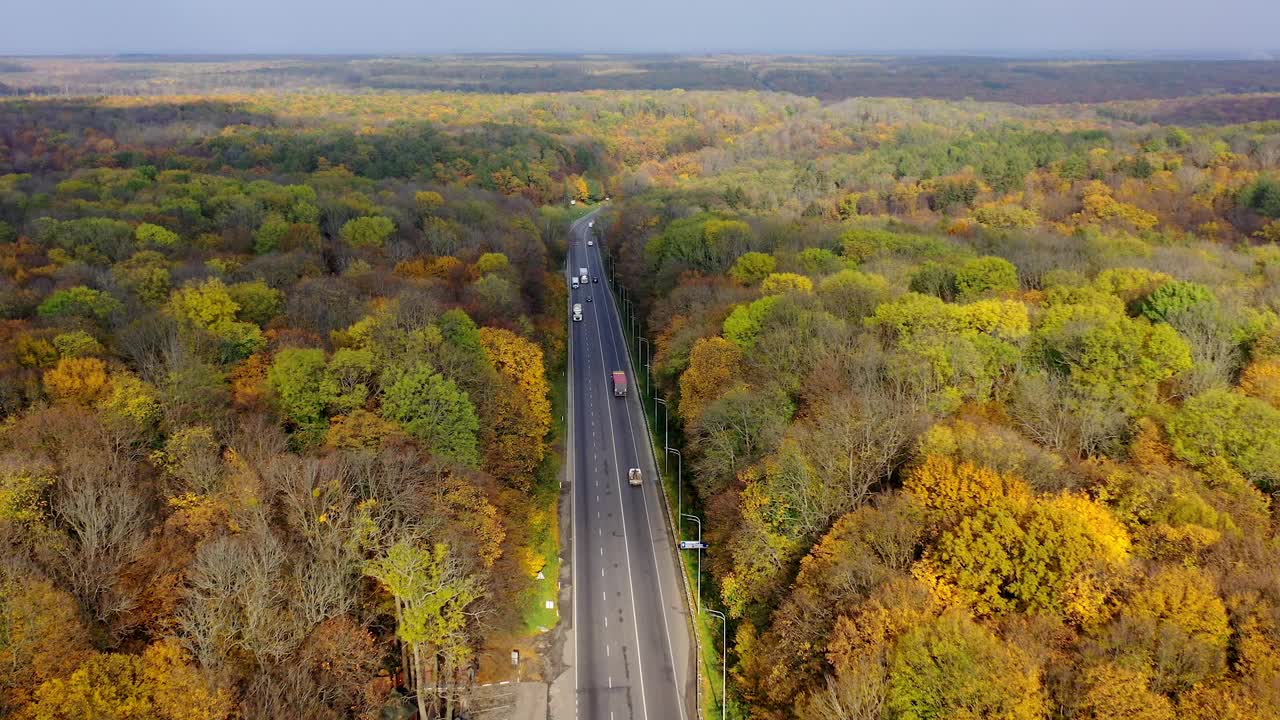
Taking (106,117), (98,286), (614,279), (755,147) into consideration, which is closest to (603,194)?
(755,147)

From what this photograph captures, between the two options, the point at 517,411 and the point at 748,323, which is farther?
the point at 748,323

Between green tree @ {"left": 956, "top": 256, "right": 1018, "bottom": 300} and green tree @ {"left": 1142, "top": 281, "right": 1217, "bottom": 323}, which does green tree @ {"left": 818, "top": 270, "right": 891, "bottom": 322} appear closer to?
green tree @ {"left": 956, "top": 256, "right": 1018, "bottom": 300}

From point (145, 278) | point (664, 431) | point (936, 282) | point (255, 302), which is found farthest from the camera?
point (936, 282)

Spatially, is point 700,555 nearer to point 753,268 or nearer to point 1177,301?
point 1177,301

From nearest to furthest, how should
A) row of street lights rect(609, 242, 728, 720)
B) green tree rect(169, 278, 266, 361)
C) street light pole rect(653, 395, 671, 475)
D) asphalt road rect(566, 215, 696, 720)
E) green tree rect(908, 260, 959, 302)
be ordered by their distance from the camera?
asphalt road rect(566, 215, 696, 720)
row of street lights rect(609, 242, 728, 720)
green tree rect(169, 278, 266, 361)
street light pole rect(653, 395, 671, 475)
green tree rect(908, 260, 959, 302)

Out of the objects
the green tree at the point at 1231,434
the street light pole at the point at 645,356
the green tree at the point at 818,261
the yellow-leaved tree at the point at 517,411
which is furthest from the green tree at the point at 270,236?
the green tree at the point at 1231,434

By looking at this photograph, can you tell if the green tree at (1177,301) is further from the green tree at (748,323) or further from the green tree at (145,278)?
the green tree at (145,278)


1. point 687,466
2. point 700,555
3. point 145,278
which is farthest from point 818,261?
point 145,278

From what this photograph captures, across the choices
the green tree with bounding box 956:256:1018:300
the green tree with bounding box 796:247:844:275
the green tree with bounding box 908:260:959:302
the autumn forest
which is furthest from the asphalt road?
the green tree with bounding box 956:256:1018:300
